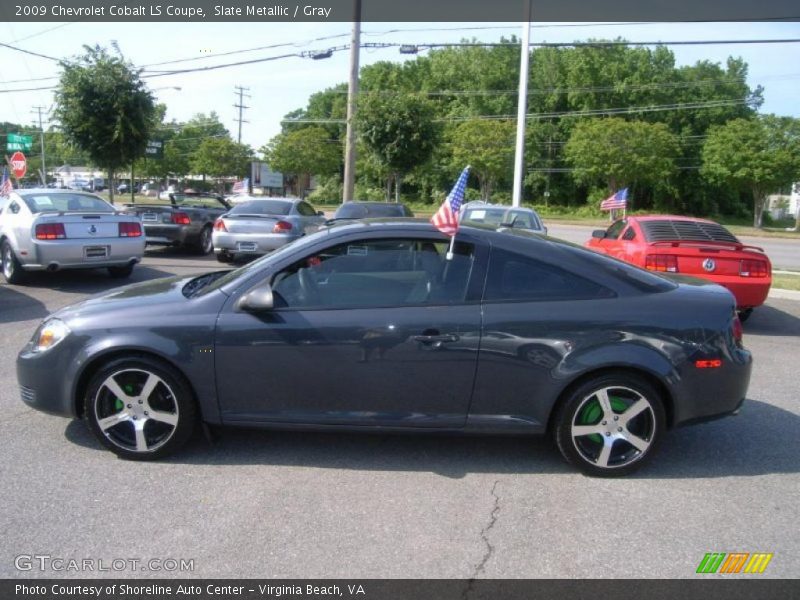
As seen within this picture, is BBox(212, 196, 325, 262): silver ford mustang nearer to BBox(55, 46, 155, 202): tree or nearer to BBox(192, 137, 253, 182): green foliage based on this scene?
BBox(55, 46, 155, 202): tree

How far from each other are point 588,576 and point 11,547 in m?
2.74

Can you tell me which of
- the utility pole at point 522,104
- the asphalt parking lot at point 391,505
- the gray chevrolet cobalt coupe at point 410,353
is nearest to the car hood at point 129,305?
the gray chevrolet cobalt coupe at point 410,353

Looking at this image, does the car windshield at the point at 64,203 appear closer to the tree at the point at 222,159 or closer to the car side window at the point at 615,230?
the car side window at the point at 615,230

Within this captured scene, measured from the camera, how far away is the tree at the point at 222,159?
68.5 m

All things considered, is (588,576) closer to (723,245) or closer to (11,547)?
(11,547)

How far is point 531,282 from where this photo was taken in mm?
4051

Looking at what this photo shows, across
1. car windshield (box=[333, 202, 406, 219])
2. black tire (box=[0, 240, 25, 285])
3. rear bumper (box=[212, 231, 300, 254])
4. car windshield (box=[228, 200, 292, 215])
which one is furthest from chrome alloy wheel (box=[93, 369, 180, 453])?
car windshield (box=[333, 202, 406, 219])

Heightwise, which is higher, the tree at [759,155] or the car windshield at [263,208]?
the tree at [759,155]

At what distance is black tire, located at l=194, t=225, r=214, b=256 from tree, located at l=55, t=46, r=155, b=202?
19.8 feet

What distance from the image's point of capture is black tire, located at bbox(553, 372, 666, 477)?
156 inches

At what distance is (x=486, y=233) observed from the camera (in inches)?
164

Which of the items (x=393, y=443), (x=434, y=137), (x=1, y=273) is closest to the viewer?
(x=393, y=443)

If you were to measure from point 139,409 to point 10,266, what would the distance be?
771 cm

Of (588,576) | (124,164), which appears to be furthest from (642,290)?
(124,164)
